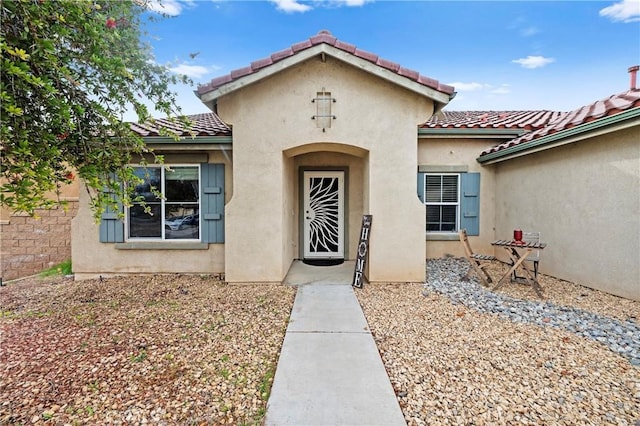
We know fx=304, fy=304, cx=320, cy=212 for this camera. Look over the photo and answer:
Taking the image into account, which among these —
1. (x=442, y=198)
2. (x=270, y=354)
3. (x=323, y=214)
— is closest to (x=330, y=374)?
(x=270, y=354)

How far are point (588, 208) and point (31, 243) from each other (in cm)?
1391

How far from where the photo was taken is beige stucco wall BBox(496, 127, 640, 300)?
17.1 ft

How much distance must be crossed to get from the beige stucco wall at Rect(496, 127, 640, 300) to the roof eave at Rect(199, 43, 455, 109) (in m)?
2.95

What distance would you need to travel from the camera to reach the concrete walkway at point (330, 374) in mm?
2604

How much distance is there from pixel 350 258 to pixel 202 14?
800 cm

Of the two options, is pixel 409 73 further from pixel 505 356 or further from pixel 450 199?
pixel 505 356

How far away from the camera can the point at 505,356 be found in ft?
11.7

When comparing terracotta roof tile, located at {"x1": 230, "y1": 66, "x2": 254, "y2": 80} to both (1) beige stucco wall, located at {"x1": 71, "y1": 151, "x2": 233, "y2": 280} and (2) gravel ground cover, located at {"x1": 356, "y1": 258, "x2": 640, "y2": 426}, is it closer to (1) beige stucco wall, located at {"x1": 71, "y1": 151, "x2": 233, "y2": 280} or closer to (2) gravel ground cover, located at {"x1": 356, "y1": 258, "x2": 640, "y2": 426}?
(1) beige stucco wall, located at {"x1": 71, "y1": 151, "x2": 233, "y2": 280}

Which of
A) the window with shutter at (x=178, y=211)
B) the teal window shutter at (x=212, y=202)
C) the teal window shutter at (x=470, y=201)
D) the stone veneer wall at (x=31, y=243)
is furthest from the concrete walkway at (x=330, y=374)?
the stone veneer wall at (x=31, y=243)

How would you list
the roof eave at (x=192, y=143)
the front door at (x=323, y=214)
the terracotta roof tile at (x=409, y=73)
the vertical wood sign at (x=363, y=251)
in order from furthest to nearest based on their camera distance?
the front door at (x=323, y=214) → the roof eave at (x=192, y=143) → the vertical wood sign at (x=363, y=251) → the terracotta roof tile at (x=409, y=73)

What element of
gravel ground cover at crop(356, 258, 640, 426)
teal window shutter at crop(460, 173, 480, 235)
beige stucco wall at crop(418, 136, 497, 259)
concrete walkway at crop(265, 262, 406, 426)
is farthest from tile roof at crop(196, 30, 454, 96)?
concrete walkway at crop(265, 262, 406, 426)

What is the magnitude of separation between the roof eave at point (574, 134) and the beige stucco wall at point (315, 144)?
2.63 meters

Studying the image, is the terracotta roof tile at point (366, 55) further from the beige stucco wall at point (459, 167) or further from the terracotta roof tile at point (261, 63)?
the beige stucco wall at point (459, 167)

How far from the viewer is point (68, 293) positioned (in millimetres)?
6160
